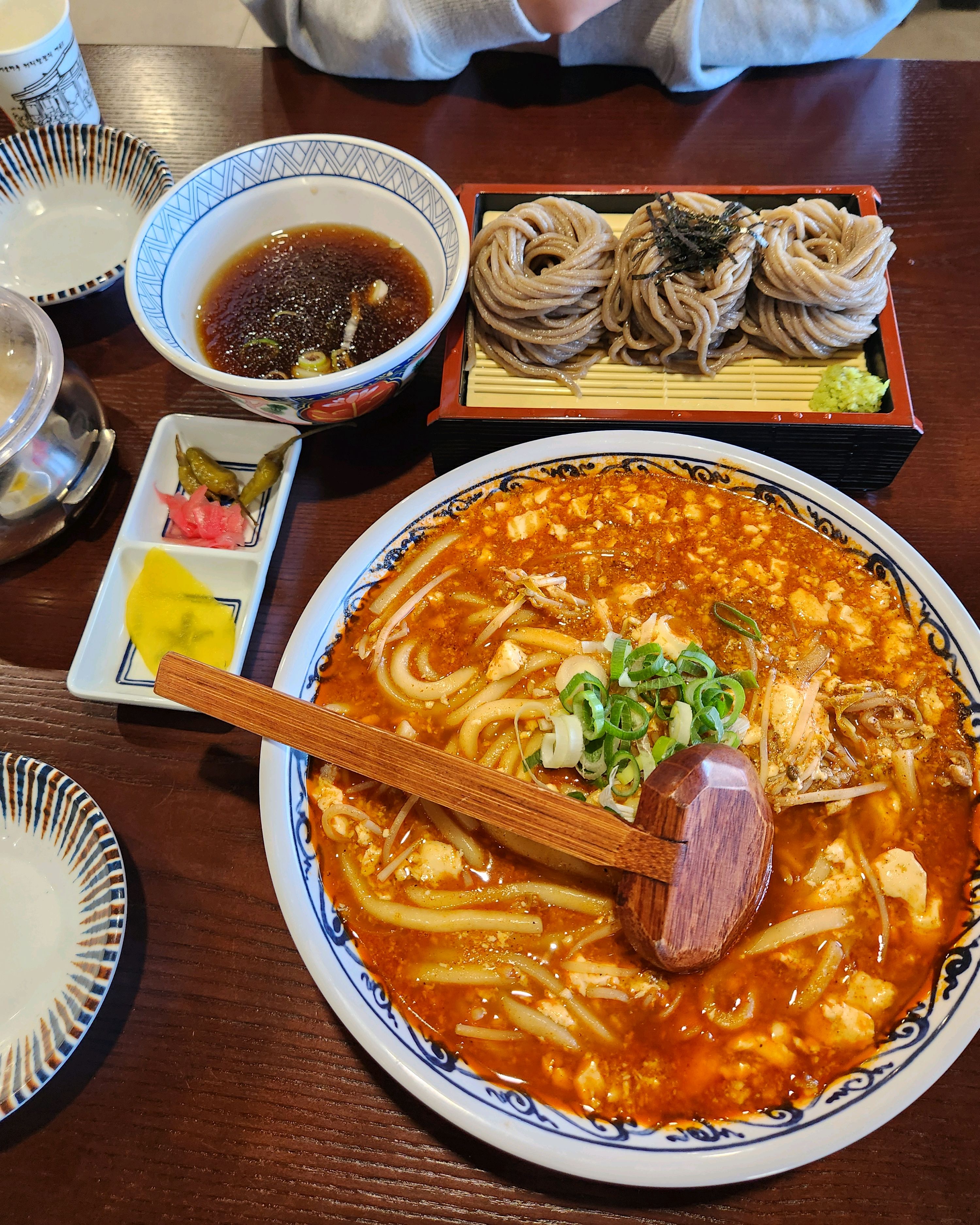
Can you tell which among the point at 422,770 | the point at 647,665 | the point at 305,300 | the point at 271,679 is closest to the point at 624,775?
the point at 647,665

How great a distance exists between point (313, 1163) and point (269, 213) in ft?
7.96

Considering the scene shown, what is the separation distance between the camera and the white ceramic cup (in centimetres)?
248

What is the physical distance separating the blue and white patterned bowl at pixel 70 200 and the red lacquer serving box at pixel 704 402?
115 cm

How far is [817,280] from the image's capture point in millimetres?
1958

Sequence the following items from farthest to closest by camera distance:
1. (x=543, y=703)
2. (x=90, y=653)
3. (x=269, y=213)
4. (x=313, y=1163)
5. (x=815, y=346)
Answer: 1. (x=269, y=213)
2. (x=815, y=346)
3. (x=90, y=653)
4. (x=543, y=703)
5. (x=313, y=1163)

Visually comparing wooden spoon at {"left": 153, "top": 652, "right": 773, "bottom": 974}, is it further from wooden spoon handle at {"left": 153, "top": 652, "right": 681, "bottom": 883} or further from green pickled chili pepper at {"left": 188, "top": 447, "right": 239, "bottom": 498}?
green pickled chili pepper at {"left": 188, "top": 447, "right": 239, "bottom": 498}

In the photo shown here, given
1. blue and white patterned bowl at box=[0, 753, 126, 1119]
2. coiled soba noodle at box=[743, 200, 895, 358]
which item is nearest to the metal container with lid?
blue and white patterned bowl at box=[0, 753, 126, 1119]

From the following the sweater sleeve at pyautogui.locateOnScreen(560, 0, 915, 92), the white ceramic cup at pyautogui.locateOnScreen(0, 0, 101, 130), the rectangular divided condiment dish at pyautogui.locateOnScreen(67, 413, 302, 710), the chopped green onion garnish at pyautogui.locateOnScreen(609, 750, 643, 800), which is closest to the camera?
the chopped green onion garnish at pyautogui.locateOnScreen(609, 750, 643, 800)

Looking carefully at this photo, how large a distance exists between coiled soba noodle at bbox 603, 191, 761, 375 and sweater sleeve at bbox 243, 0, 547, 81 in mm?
1109

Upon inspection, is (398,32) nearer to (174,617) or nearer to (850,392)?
(850,392)

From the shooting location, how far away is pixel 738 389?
2104 mm

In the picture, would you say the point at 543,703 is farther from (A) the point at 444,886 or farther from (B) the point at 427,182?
(B) the point at 427,182

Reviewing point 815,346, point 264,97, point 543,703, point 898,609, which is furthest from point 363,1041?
point 264,97

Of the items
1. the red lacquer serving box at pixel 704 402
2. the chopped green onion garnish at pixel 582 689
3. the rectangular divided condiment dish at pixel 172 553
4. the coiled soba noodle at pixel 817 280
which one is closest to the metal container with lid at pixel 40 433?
the rectangular divided condiment dish at pixel 172 553
